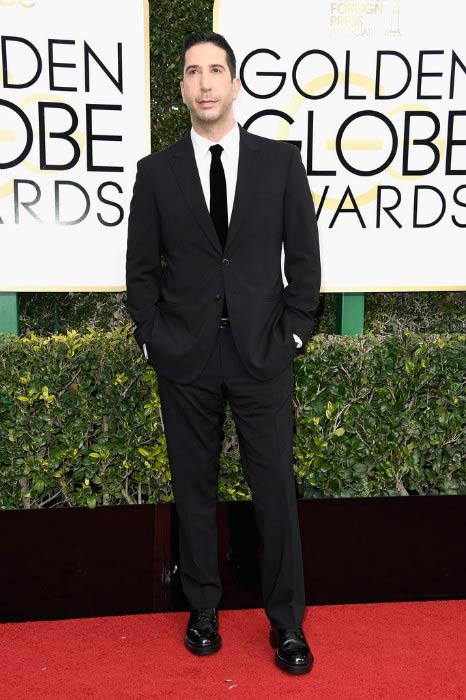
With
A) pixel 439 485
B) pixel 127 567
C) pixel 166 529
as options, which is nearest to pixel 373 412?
pixel 439 485

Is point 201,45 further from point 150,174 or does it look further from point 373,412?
point 373,412

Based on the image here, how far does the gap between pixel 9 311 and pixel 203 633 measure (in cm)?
205

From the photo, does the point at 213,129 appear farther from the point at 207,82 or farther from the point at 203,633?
the point at 203,633

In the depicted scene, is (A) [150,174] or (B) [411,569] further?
(B) [411,569]

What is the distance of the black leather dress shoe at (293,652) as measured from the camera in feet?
9.85

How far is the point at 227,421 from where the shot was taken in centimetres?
364

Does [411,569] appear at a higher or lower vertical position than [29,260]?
lower

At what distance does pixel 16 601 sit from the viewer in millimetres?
3490

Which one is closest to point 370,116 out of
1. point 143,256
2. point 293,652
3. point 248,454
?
point 143,256

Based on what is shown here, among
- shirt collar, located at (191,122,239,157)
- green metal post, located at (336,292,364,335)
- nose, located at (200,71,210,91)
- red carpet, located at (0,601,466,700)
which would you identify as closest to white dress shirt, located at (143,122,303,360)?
shirt collar, located at (191,122,239,157)

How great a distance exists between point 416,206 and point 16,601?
2.94m

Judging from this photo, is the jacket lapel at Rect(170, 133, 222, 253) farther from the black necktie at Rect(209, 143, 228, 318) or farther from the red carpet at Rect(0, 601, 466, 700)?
the red carpet at Rect(0, 601, 466, 700)

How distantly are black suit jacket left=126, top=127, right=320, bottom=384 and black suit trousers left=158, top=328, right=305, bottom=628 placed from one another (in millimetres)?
73

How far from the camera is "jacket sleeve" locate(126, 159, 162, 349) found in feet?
9.93
